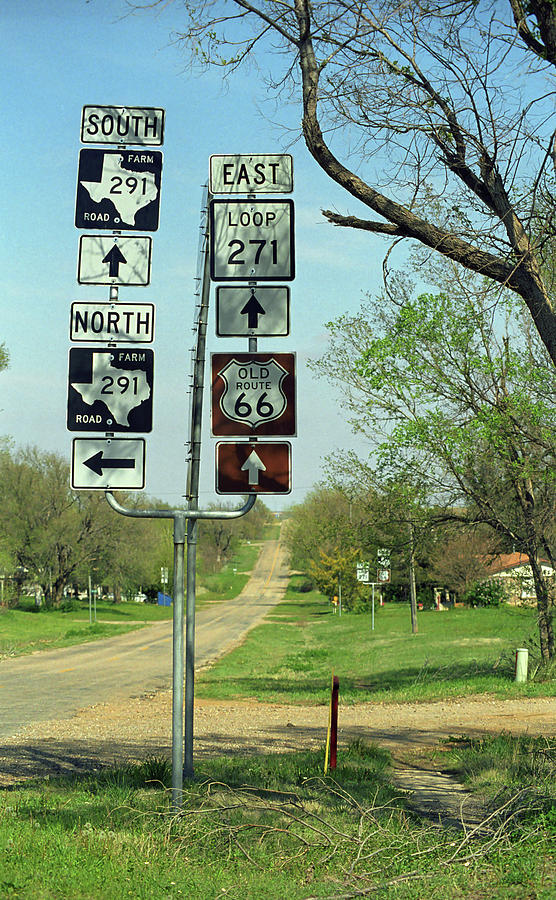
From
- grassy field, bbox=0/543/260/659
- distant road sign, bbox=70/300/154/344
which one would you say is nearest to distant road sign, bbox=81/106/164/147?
distant road sign, bbox=70/300/154/344

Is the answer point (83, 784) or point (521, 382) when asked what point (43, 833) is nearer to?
point (83, 784)

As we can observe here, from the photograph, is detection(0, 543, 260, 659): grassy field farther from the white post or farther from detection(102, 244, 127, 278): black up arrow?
detection(102, 244, 127, 278): black up arrow

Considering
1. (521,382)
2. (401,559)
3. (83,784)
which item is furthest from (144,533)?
(83,784)

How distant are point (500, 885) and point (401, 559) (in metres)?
16.4

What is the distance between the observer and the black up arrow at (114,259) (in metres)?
6.71

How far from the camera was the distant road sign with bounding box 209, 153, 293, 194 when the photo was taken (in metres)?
7.01

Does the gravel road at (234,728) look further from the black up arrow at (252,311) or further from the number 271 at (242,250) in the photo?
the number 271 at (242,250)

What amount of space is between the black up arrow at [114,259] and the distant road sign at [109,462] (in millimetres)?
1253

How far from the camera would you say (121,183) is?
6.93 metres

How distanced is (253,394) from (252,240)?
1.22 m

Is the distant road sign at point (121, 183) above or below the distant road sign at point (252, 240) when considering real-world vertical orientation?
above

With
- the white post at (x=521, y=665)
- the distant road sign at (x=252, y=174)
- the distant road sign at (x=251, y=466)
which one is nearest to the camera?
the distant road sign at (x=251, y=466)

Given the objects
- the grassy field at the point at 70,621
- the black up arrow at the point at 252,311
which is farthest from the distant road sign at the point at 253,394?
the grassy field at the point at 70,621

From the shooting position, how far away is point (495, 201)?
24.5 feet
